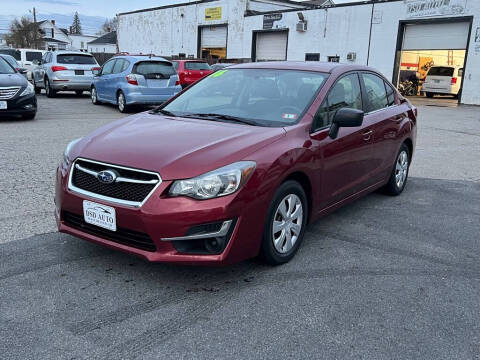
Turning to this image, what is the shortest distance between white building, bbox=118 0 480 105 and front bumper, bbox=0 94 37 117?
19024 millimetres

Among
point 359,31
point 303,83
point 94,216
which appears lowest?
point 94,216

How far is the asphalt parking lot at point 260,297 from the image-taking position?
2703mm

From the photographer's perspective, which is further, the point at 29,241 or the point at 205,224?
the point at 29,241

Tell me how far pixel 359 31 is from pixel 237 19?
987cm

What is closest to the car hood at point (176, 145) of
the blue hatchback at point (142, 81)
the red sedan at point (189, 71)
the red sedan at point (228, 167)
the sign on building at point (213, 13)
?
the red sedan at point (228, 167)

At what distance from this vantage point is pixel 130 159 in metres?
3.30

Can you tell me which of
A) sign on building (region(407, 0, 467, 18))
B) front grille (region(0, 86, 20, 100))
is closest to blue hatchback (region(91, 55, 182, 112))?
front grille (region(0, 86, 20, 100))

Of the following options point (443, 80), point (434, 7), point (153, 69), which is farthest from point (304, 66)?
point (443, 80)

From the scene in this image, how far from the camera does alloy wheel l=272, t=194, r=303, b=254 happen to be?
3.65m

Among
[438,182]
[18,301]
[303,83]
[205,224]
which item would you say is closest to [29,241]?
[18,301]

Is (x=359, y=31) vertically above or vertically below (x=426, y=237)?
above

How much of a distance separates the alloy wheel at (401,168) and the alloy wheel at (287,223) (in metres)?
2.52

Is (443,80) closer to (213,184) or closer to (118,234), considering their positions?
(213,184)

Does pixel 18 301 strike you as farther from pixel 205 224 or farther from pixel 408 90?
pixel 408 90
